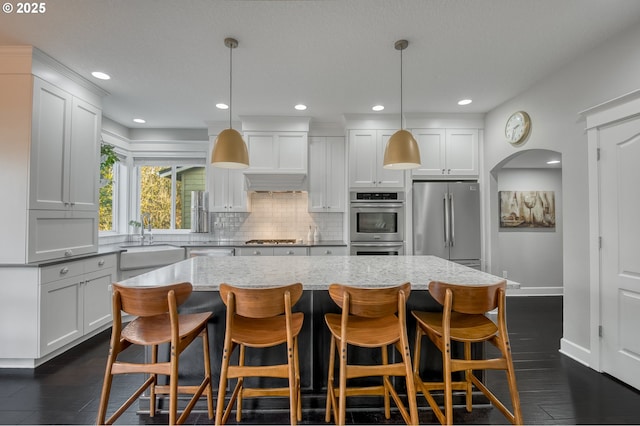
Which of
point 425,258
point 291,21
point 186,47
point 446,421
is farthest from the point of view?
point 425,258

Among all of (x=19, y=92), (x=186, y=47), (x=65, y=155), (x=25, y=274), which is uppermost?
(x=186, y=47)

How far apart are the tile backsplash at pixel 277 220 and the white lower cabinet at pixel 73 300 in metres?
1.67

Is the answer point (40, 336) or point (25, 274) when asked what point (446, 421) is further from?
point (25, 274)

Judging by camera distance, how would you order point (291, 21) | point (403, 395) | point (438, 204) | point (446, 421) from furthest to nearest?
1. point (438, 204)
2. point (291, 21)
3. point (403, 395)
4. point (446, 421)

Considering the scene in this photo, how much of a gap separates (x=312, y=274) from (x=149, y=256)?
2.83 metres

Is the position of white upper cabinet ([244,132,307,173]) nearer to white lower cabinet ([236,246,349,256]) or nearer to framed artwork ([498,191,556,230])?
white lower cabinet ([236,246,349,256])

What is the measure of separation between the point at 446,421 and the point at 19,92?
412 centimetres

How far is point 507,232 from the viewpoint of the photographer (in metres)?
5.05

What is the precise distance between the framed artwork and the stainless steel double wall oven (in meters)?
2.22

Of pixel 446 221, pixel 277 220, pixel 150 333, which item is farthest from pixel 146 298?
pixel 446 221

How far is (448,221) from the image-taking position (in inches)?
156

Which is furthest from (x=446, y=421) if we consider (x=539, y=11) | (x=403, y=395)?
(x=539, y=11)

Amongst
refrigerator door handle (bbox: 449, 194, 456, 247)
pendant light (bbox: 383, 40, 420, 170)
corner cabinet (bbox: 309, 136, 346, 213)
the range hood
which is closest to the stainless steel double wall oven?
corner cabinet (bbox: 309, 136, 346, 213)

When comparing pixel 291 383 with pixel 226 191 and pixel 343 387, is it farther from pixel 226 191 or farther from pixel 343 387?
pixel 226 191
